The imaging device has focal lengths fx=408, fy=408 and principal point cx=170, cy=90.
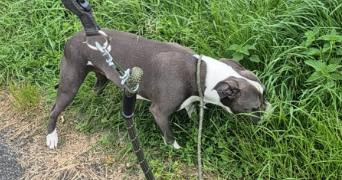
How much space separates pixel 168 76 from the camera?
334 centimetres

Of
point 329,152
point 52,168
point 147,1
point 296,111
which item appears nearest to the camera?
point 329,152

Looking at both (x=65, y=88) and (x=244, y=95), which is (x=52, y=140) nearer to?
(x=65, y=88)

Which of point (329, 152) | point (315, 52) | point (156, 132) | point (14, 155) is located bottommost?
point (14, 155)

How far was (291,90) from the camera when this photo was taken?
357 cm

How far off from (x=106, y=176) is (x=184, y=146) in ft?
2.41

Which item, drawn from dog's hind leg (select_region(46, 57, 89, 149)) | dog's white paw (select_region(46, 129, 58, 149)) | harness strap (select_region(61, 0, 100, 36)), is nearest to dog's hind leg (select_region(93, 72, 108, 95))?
dog's hind leg (select_region(46, 57, 89, 149))

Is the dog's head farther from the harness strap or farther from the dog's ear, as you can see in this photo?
the harness strap

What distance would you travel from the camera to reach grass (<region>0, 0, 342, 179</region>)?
318 centimetres

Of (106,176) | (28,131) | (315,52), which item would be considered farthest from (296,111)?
(28,131)

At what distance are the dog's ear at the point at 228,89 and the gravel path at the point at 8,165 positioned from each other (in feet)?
6.05

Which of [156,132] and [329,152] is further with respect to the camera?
[156,132]

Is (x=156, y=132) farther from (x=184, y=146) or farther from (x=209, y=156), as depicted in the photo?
(x=209, y=156)

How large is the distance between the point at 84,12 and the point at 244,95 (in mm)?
1513

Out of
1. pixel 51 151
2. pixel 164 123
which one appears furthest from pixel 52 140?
pixel 164 123
